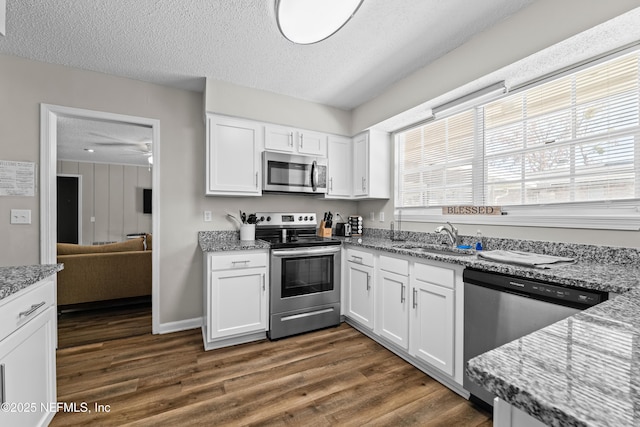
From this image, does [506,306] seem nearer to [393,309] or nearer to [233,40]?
[393,309]

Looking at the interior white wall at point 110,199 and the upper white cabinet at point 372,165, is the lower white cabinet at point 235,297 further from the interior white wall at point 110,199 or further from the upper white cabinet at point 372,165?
the interior white wall at point 110,199

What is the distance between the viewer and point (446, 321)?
1.90 metres

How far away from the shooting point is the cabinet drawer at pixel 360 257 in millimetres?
2639

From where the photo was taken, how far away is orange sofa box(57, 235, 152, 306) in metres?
3.14

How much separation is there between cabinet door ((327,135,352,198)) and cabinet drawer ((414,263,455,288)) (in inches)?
59.4

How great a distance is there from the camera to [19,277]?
129 centimetres

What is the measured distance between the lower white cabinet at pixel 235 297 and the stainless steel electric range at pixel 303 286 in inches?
4.0

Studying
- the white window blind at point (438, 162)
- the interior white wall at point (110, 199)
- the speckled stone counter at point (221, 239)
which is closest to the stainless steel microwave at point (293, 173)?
the speckled stone counter at point (221, 239)

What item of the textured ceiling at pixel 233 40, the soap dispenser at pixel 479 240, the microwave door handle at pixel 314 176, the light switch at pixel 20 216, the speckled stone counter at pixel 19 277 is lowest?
the speckled stone counter at pixel 19 277

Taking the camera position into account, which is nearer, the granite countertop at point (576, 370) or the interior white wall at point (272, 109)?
the granite countertop at point (576, 370)

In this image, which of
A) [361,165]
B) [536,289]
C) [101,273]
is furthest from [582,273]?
[101,273]

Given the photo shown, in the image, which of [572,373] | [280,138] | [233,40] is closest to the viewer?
[572,373]

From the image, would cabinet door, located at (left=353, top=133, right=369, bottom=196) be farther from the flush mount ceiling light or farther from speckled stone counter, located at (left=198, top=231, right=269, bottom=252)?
the flush mount ceiling light

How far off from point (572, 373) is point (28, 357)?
2.01 meters
